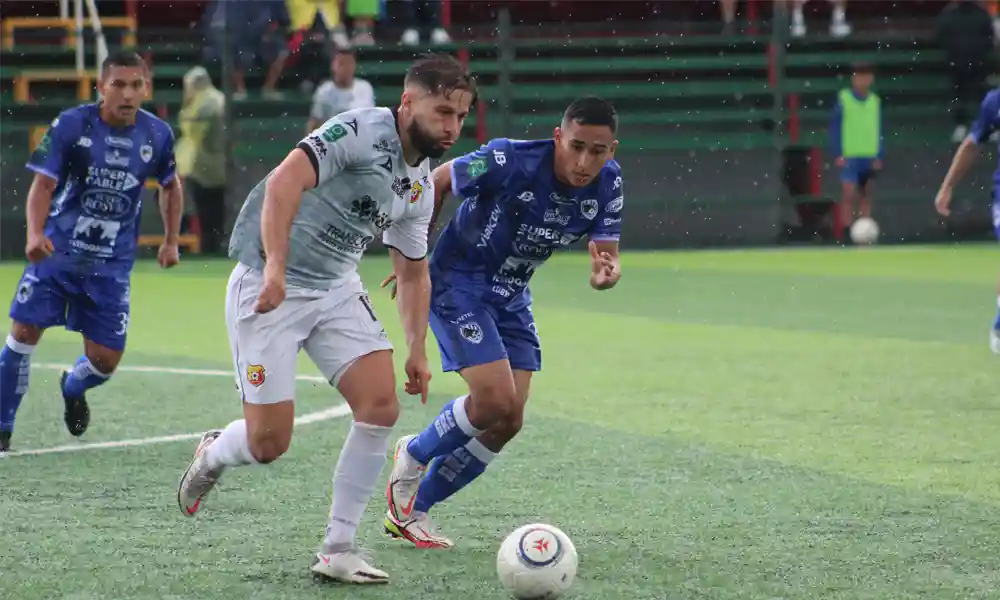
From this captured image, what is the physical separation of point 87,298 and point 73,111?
0.95 metres

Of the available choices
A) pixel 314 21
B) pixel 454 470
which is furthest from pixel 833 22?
pixel 454 470

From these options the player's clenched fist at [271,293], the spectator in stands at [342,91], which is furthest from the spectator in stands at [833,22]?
the player's clenched fist at [271,293]

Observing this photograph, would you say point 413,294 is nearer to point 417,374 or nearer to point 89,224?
point 417,374

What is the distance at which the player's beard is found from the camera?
5.85 meters

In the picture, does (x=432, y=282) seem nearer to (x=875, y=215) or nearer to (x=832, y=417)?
(x=832, y=417)

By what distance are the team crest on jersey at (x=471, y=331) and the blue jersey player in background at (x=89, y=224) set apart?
2620 mm

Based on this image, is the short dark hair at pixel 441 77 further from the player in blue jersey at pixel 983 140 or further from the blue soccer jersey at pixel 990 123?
the blue soccer jersey at pixel 990 123

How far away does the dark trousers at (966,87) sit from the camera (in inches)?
931

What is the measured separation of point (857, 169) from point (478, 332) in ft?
54.8

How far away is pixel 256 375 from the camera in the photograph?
5934mm

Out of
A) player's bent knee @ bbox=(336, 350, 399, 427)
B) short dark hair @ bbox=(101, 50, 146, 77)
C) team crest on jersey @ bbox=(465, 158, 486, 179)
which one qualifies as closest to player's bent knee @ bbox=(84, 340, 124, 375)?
short dark hair @ bbox=(101, 50, 146, 77)

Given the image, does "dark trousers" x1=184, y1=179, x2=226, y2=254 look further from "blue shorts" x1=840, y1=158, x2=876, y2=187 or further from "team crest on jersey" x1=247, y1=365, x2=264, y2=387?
"team crest on jersey" x1=247, y1=365, x2=264, y2=387

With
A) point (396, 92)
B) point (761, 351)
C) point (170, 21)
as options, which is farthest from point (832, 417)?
point (170, 21)

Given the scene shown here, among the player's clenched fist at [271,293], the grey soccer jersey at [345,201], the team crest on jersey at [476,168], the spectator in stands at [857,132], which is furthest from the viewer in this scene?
the spectator in stands at [857,132]
